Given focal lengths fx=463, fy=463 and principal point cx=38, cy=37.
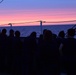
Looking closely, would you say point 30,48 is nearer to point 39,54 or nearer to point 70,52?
point 70,52

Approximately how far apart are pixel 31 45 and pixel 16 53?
4.21ft

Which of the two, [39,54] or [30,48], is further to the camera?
[30,48]

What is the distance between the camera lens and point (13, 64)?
53.5ft

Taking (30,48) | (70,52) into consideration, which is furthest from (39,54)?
(30,48)

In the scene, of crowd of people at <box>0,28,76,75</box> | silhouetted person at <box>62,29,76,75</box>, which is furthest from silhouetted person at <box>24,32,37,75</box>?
silhouetted person at <box>62,29,76,75</box>

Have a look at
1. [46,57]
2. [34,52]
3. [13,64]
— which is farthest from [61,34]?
[46,57]

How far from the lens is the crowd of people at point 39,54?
11453 millimetres

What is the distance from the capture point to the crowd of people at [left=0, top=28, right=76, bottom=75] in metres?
11.5

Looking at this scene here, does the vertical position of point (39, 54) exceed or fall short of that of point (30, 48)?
it exceeds it

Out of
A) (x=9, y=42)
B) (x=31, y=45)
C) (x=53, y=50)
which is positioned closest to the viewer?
(x=53, y=50)

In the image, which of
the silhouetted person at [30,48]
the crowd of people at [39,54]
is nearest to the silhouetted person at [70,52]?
the crowd of people at [39,54]

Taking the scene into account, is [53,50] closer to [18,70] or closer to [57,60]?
[57,60]

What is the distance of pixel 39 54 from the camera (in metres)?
11.6

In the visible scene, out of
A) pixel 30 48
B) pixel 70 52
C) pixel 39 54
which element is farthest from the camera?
pixel 30 48
